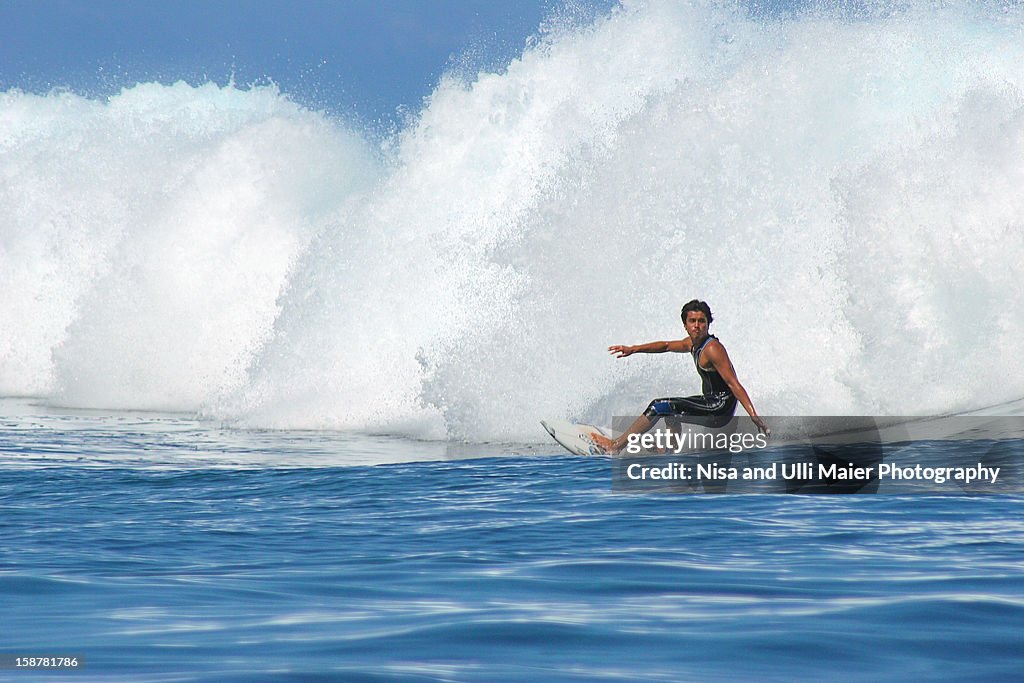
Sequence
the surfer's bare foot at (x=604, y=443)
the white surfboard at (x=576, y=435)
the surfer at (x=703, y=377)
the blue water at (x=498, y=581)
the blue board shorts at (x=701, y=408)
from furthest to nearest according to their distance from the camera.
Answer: the white surfboard at (x=576, y=435)
the surfer's bare foot at (x=604, y=443)
the blue board shorts at (x=701, y=408)
the surfer at (x=703, y=377)
the blue water at (x=498, y=581)

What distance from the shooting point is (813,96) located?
20047mm

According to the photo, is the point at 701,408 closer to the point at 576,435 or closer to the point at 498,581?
the point at 576,435

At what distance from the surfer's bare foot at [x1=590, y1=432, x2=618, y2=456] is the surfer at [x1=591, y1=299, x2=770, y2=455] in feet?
2.10

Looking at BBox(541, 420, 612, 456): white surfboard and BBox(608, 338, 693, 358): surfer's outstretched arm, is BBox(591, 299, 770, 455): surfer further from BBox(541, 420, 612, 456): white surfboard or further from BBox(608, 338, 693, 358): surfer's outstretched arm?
BBox(541, 420, 612, 456): white surfboard

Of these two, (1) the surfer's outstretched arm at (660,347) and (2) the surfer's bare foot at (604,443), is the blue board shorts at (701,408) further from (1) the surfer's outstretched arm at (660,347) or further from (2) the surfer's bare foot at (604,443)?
(2) the surfer's bare foot at (604,443)

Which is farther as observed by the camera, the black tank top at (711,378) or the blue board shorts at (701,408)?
the blue board shorts at (701,408)

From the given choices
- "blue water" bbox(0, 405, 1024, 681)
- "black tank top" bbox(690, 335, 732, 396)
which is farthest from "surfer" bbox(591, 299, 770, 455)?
"blue water" bbox(0, 405, 1024, 681)

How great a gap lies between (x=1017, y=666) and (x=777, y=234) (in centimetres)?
1347

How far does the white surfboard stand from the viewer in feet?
41.0

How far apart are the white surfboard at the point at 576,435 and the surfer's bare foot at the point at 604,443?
0.03 m

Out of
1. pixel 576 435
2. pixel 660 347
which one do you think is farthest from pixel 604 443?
pixel 660 347

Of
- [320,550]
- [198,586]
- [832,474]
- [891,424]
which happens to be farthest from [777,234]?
[198,586]

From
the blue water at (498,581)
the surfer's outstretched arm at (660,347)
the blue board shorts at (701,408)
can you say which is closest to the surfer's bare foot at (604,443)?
the blue board shorts at (701,408)

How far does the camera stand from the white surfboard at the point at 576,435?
41.0ft
